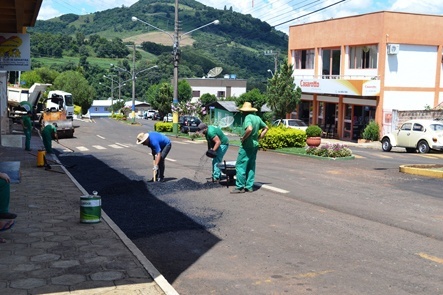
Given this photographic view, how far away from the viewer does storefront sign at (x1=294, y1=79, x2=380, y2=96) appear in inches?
1508

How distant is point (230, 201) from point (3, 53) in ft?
37.4

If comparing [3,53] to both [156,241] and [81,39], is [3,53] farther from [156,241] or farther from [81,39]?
[81,39]

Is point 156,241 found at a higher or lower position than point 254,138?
lower

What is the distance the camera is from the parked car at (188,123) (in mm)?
46406

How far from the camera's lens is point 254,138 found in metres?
12.4

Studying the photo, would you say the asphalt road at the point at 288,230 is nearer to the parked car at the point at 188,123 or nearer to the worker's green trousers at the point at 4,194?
the worker's green trousers at the point at 4,194

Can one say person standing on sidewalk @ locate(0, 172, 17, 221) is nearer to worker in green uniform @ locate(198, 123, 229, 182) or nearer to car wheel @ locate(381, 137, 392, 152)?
worker in green uniform @ locate(198, 123, 229, 182)

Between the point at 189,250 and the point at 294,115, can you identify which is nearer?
the point at 189,250

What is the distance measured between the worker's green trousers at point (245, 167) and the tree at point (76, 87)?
6783 cm

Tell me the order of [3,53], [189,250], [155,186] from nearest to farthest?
[189,250] < [155,186] < [3,53]

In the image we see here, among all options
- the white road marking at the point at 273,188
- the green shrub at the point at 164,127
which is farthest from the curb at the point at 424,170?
the green shrub at the point at 164,127

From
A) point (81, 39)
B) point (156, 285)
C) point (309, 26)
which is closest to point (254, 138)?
point (156, 285)

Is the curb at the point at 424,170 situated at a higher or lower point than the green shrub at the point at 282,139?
lower

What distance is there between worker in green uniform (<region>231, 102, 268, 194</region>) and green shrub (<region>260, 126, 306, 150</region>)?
1373cm
